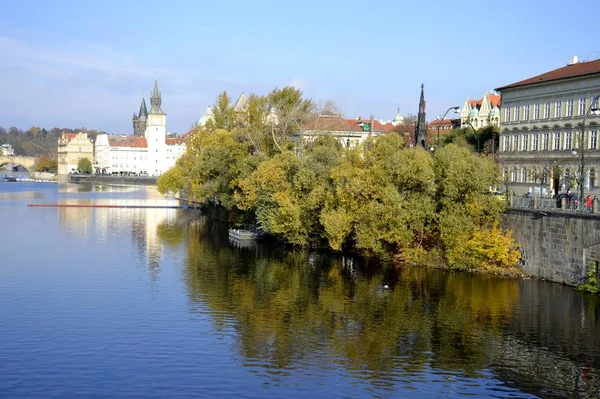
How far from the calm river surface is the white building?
144300mm

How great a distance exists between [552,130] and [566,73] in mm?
4276

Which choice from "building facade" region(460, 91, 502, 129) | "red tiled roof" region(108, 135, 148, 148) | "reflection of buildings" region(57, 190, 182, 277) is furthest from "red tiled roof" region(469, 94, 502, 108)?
"red tiled roof" region(108, 135, 148, 148)

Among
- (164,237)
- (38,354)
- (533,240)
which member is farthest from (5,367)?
(164,237)

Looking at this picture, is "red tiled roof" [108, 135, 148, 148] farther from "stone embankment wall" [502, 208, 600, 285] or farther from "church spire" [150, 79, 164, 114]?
"stone embankment wall" [502, 208, 600, 285]

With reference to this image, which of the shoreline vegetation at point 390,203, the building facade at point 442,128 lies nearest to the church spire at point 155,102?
the building facade at point 442,128

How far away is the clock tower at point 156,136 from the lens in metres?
181

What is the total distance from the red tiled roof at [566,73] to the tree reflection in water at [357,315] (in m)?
21.5

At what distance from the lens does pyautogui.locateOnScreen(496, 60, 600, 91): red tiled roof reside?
5234cm

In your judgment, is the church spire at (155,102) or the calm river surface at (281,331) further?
the church spire at (155,102)

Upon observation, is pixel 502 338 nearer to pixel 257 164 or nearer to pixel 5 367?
pixel 5 367

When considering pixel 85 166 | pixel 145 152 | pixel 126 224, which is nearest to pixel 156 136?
pixel 145 152

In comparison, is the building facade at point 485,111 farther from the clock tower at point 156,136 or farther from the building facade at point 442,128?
the clock tower at point 156,136

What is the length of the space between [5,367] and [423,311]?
16.5 meters

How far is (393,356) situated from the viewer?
80.7 ft
